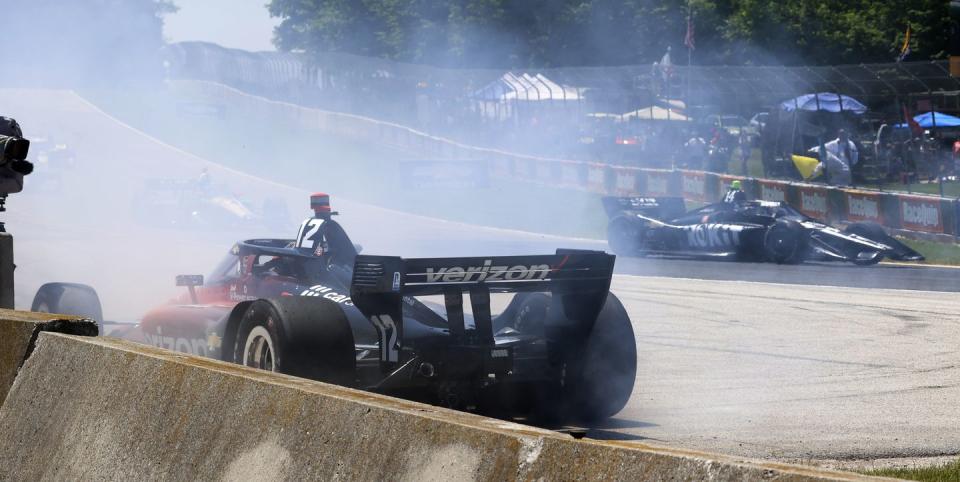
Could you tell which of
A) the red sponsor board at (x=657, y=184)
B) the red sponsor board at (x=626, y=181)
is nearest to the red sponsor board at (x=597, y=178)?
the red sponsor board at (x=626, y=181)

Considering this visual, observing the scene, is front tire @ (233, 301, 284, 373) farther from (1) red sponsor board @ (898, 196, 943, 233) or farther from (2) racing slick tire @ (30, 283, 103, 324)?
(1) red sponsor board @ (898, 196, 943, 233)

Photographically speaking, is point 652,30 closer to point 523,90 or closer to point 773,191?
point 523,90

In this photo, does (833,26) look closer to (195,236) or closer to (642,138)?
(642,138)

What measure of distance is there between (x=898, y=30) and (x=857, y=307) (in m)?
44.6

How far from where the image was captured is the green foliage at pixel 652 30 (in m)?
56.3

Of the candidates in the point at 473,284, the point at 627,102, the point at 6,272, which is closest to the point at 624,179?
the point at 627,102

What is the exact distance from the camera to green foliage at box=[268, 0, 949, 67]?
5631 centimetres

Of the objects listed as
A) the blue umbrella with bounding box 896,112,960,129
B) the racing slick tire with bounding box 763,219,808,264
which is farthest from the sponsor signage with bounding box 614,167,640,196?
the racing slick tire with bounding box 763,219,808,264

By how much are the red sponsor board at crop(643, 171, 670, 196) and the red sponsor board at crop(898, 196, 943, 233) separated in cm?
899

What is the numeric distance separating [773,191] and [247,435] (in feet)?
80.2

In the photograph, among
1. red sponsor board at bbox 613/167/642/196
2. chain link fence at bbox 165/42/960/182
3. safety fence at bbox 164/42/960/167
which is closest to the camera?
safety fence at bbox 164/42/960/167

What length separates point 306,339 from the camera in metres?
7.24

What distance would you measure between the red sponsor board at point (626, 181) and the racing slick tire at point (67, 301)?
24.0 m

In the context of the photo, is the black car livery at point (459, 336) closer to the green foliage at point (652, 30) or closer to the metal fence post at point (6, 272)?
the metal fence post at point (6, 272)
